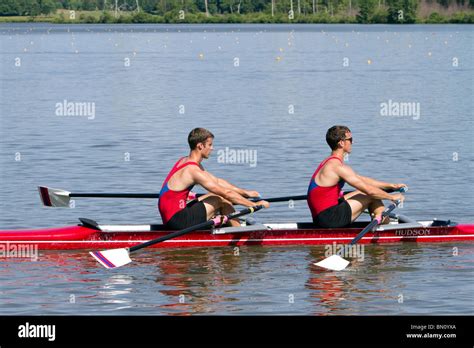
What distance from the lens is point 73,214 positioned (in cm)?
2288

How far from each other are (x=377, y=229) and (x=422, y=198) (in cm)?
669

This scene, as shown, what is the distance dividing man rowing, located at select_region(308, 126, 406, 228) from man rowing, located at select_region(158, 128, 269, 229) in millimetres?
941

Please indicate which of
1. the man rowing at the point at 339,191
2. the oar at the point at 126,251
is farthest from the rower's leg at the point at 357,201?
the oar at the point at 126,251

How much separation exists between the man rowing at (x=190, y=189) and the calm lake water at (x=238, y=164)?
712 mm

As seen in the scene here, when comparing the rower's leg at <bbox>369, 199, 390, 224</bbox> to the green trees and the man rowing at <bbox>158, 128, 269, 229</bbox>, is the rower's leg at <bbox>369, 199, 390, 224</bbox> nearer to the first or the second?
the man rowing at <bbox>158, 128, 269, 229</bbox>

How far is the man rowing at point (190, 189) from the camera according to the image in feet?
56.2

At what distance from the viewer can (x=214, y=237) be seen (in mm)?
18016

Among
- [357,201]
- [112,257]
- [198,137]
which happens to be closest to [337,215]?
[357,201]

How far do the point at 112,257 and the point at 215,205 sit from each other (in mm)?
2069

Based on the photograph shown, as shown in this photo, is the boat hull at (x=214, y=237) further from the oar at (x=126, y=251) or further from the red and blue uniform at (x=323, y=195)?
the oar at (x=126, y=251)

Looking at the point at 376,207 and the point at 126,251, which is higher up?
the point at 376,207
